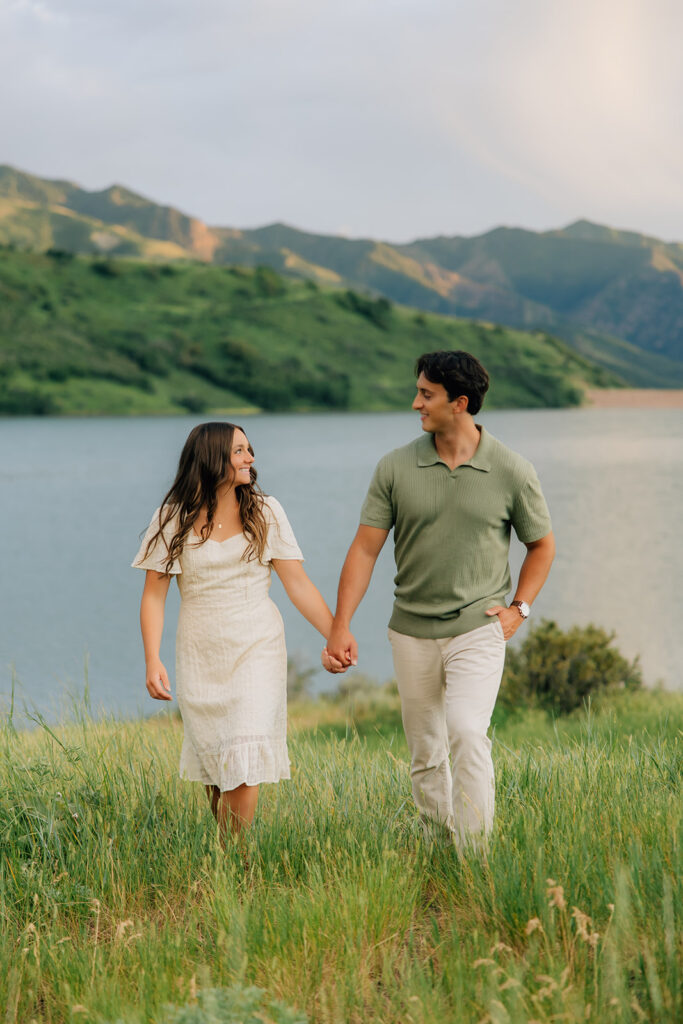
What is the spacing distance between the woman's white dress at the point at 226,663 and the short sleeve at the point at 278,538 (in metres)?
0.04

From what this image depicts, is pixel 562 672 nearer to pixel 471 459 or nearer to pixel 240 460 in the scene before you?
pixel 471 459

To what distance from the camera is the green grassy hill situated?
113 m

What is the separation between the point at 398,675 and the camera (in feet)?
13.4

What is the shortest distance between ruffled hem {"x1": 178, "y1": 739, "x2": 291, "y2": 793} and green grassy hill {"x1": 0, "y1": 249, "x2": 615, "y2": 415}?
10984 cm

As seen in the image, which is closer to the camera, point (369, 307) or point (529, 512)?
point (529, 512)

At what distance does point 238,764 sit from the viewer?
12.2 feet

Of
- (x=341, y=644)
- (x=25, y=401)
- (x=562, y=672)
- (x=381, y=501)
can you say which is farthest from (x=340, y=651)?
(x=25, y=401)

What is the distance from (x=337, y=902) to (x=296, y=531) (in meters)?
43.2

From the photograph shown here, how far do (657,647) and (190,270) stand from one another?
12877 centimetres

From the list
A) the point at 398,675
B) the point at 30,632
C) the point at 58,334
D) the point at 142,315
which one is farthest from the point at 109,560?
the point at 142,315

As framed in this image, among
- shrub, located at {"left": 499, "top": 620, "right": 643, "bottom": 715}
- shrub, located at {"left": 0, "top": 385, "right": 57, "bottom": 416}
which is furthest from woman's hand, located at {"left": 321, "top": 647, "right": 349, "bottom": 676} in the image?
shrub, located at {"left": 0, "top": 385, "right": 57, "bottom": 416}

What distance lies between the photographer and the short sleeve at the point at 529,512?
4.09m

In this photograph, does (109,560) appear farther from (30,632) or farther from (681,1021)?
(681,1021)

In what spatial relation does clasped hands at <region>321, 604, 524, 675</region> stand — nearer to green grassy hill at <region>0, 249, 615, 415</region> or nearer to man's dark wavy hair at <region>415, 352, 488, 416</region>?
man's dark wavy hair at <region>415, 352, 488, 416</region>
